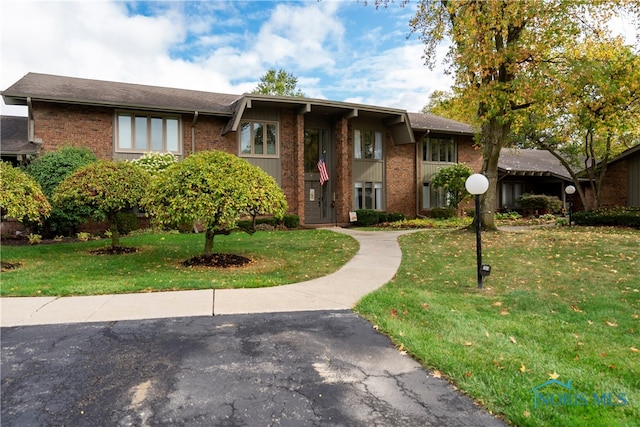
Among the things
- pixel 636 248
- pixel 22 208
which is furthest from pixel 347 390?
pixel 636 248

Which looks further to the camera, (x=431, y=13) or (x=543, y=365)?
(x=431, y=13)

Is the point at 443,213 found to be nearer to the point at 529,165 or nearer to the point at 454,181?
the point at 454,181

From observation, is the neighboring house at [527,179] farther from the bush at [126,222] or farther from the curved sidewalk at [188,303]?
the curved sidewalk at [188,303]

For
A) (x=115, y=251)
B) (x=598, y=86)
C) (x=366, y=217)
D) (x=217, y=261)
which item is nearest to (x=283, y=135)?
(x=366, y=217)

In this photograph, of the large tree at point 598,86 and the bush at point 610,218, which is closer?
the large tree at point 598,86

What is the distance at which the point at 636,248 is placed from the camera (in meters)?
9.82

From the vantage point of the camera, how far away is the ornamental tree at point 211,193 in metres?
7.86

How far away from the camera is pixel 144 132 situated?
50.3 feet

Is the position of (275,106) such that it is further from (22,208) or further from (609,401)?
(609,401)

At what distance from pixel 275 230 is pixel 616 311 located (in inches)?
474

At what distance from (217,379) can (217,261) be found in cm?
564

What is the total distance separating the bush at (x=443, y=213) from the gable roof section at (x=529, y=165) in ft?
18.4

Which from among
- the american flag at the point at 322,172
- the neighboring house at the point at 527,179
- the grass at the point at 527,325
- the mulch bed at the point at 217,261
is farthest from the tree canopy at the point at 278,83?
the grass at the point at 527,325

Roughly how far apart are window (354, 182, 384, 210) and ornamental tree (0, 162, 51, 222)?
44.5ft
